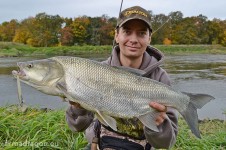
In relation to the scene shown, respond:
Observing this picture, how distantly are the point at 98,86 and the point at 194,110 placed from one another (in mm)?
840

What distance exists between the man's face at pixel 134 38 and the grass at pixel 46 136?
1.94m

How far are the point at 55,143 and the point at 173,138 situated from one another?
2.09m

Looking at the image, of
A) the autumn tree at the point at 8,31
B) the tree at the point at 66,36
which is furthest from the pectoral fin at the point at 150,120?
the autumn tree at the point at 8,31

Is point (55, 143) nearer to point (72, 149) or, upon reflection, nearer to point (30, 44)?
point (72, 149)

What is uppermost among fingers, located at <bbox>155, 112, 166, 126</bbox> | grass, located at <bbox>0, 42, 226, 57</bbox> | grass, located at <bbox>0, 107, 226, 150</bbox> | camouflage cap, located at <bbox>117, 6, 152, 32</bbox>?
camouflage cap, located at <bbox>117, 6, 152, 32</bbox>

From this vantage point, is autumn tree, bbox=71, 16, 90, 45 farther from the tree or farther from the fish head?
the fish head

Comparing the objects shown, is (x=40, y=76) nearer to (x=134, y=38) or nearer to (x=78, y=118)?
(x=78, y=118)

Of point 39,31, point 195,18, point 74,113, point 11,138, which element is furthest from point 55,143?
point 195,18

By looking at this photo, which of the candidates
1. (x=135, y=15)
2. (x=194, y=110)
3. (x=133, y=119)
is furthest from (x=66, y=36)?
(x=194, y=110)

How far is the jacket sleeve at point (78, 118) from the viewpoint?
122 inches

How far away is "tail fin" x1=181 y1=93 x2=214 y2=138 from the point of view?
2848 mm

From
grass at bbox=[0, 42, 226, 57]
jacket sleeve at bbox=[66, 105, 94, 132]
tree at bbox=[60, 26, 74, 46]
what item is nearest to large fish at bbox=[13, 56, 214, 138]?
jacket sleeve at bbox=[66, 105, 94, 132]

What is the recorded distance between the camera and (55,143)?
4.72 metres

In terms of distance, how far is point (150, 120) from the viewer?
2.83 meters
